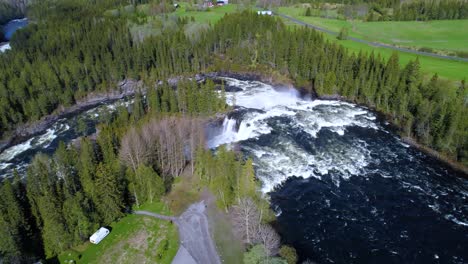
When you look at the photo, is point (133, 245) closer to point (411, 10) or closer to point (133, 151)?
point (133, 151)

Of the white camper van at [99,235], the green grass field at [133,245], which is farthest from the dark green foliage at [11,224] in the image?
the white camper van at [99,235]

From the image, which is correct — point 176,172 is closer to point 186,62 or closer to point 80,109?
point 80,109

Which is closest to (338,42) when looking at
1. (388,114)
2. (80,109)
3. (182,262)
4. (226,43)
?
(226,43)

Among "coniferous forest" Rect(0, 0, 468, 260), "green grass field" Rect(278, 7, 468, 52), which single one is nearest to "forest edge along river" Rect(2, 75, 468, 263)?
"coniferous forest" Rect(0, 0, 468, 260)

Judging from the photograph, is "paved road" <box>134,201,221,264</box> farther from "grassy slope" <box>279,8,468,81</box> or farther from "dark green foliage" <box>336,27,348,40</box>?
"dark green foliage" <box>336,27,348,40</box>

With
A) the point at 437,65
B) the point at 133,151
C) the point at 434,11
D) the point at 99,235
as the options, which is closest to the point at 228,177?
the point at 133,151

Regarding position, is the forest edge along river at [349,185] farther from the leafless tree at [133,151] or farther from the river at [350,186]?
the leafless tree at [133,151]
